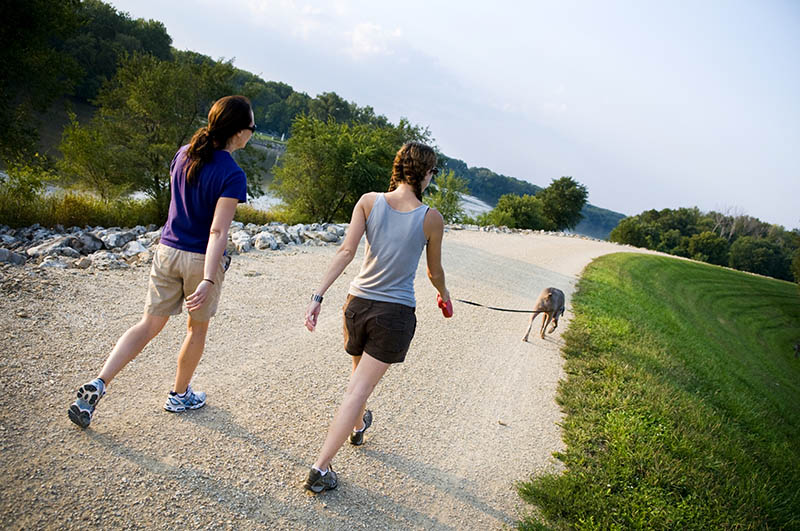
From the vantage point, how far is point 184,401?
357cm

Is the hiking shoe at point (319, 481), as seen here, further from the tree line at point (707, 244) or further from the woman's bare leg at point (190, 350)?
the tree line at point (707, 244)

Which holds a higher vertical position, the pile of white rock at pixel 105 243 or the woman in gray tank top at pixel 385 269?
the woman in gray tank top at pixel 385 269

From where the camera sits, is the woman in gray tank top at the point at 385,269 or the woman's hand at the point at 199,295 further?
the woman's hand at the point at 199,295

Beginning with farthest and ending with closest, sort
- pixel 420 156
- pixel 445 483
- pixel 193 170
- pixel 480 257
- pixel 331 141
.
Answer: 1. pixel 331 141
2. pixel 480 257
3. pixel 445 483
4. pixel 193 170
5. pixel 420 156

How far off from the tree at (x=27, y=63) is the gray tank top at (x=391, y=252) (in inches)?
684

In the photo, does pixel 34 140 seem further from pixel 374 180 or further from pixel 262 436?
pixel 262 436

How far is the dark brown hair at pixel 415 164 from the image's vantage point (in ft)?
8.94

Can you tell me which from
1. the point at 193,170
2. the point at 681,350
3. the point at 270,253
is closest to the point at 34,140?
the point at 270,253

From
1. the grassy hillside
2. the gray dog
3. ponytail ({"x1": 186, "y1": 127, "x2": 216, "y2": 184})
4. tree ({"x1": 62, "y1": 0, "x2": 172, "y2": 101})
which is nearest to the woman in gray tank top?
ponytail ({"x1": 186, "y1": 127, "x2": 216, "y2": 184})

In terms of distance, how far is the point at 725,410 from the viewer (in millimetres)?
6406

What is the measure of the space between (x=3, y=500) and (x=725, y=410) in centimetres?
836

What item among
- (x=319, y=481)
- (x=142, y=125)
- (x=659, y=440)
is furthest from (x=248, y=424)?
(x=142, y=125)

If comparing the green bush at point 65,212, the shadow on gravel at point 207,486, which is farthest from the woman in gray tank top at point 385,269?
the green bush at point 65,212

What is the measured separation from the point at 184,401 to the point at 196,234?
1.53 metres
